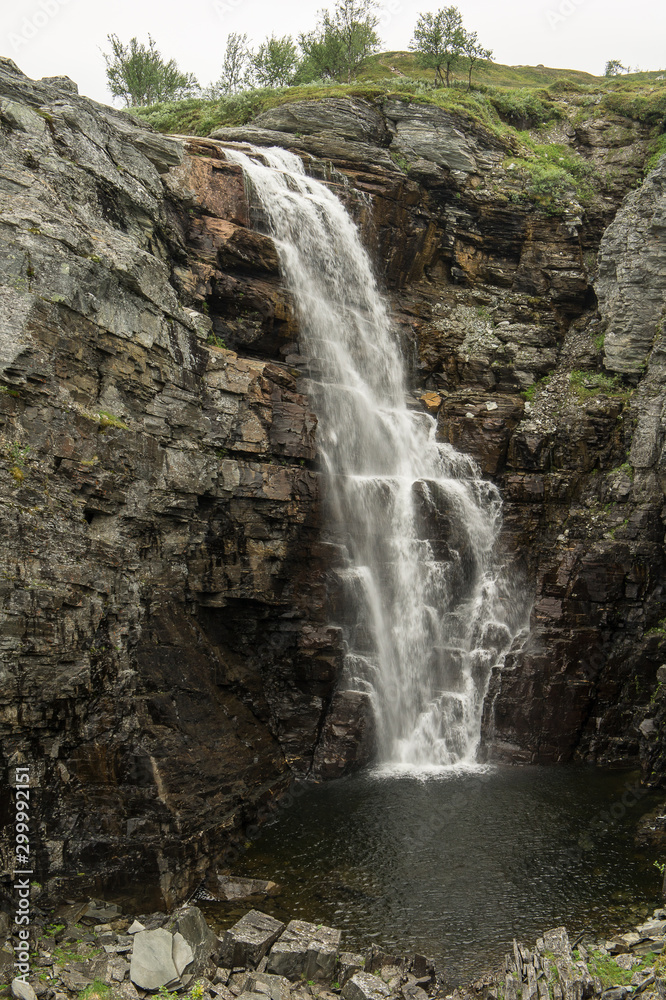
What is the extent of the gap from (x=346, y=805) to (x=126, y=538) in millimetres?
8281

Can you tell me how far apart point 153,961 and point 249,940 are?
1549mm

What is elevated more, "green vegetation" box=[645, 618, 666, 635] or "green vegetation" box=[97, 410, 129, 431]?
"green vegetation" box=[97, 410, 129, 431]

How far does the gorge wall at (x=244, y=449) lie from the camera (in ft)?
44.8

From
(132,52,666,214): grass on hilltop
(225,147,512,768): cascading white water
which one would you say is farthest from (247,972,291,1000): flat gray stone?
(132,52,666,214): grass on hilltop

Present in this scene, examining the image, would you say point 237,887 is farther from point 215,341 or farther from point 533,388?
point 533,388

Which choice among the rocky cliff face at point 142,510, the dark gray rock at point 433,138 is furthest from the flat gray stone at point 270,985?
the dark gray rock at point 433,138

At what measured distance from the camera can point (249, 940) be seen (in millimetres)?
11359

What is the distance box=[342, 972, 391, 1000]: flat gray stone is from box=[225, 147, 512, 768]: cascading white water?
8352 mm

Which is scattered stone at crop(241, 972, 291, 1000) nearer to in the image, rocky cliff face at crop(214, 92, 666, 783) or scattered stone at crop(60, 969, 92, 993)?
scattered stone at crop(60, 969, 92, 993)

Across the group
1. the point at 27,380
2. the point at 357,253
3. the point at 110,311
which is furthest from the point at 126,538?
the point at 357,253

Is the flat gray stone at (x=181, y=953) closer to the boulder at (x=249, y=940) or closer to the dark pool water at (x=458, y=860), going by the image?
the boulder at (x=249, y=940)

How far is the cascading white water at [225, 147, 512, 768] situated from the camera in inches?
779

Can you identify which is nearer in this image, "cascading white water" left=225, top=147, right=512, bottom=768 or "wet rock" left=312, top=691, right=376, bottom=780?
"wet rock" left=312, top=691, right=376, bottom=780

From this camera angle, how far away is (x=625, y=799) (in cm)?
1689
